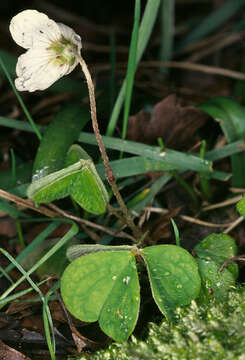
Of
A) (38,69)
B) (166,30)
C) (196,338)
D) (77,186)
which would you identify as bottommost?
(196,338)

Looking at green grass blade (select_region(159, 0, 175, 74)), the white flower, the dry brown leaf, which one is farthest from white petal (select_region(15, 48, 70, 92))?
green grass blade (select_region(159, 0, 175, 74))

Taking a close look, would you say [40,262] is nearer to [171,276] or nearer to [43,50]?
[171,276]

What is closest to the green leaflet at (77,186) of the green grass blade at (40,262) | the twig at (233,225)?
the green grass blade at (40,262)

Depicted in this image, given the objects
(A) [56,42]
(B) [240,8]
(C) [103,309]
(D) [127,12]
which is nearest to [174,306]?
(C) [103,309]

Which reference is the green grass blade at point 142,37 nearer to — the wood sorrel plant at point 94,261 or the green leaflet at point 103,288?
the wood sorrel plant at point 94,261

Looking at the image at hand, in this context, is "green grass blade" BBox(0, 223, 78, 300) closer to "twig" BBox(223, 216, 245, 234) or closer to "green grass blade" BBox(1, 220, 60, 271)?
"green grass blade" BBox(1, 220, 60, 271)

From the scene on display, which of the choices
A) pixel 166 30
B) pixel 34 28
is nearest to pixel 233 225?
pixel 34 28
